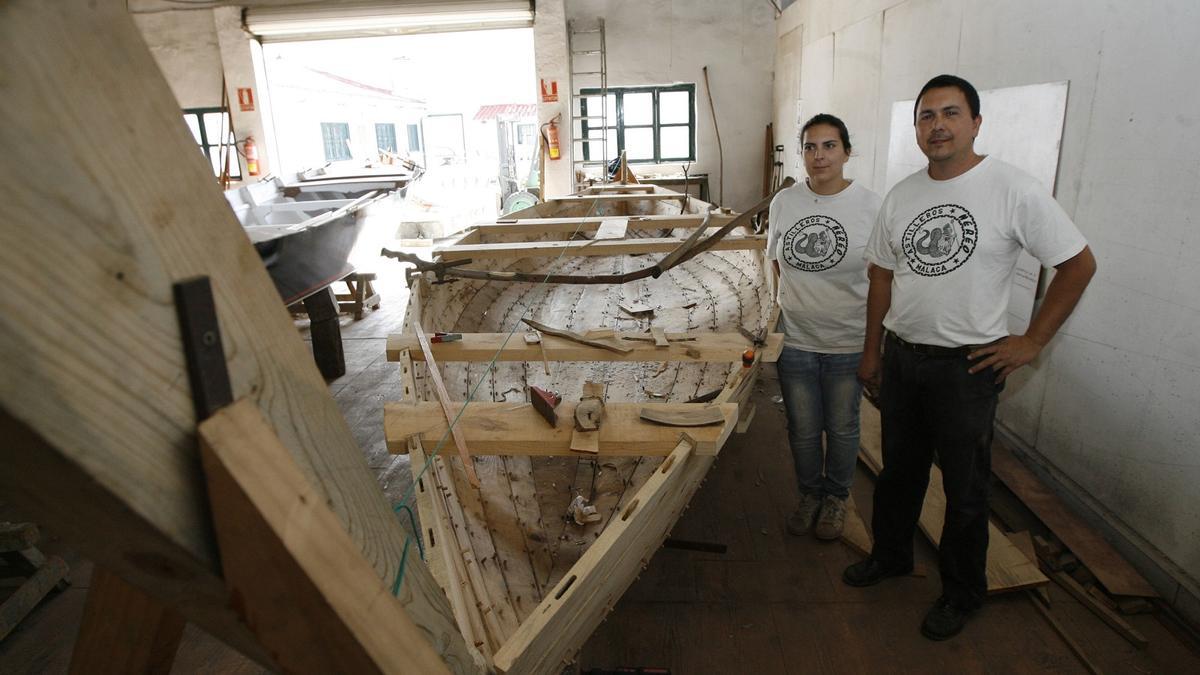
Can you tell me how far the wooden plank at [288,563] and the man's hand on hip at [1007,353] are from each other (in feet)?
6.60

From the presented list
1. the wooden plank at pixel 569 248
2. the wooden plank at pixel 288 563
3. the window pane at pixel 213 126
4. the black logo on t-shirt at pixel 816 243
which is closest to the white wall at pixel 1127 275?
the black logo on t-shirt at pixel 816 243

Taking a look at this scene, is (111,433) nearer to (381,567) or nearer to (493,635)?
(381,567)

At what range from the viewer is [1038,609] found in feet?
8.31

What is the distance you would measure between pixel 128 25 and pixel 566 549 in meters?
1.94

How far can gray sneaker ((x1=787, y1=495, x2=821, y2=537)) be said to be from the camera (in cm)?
305

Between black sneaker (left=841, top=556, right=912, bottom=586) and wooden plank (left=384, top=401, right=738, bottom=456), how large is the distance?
129 cm

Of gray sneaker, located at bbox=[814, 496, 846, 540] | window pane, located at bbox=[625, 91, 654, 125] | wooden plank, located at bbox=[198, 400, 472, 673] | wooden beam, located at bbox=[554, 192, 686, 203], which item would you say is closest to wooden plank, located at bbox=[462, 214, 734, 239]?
wooden beam, located at bbox=[554, 192, 686, 203]

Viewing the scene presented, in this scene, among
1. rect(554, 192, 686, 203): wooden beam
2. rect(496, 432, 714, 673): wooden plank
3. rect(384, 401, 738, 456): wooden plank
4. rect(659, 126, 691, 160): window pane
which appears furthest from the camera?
rect(659, 126, 691, 160): window pane

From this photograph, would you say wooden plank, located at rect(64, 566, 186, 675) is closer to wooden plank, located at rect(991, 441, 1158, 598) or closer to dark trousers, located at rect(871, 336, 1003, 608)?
dark trousers, located at rect(871, 336, 1003, 608)

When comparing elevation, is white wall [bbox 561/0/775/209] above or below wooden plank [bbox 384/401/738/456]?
above

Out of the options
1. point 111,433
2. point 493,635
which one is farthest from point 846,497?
point 111,433

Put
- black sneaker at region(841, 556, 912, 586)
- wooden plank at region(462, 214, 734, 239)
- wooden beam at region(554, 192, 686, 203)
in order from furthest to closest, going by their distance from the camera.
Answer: wooden beam at region(554, 192, 686, 203)
wooden plank at region(462, 214, 734, 239)
black sneaker at region(841, 556, 912, 586)

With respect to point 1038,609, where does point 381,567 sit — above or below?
above

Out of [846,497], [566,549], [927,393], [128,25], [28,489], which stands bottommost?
[846,497]
